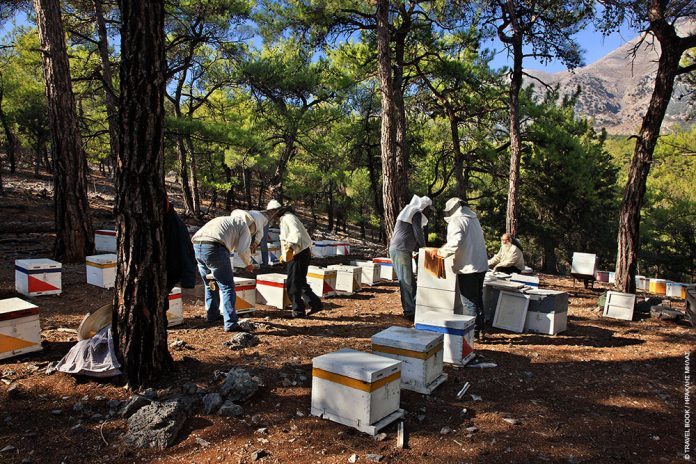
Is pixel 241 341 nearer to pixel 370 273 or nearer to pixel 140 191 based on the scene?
pixel 140 191

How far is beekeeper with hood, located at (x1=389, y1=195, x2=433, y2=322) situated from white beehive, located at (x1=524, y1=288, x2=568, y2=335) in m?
1.88

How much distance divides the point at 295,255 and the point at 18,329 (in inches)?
142

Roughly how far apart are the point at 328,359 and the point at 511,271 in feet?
23.2

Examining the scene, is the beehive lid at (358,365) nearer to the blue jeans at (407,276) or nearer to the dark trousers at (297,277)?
the dark trousers at (297,277)

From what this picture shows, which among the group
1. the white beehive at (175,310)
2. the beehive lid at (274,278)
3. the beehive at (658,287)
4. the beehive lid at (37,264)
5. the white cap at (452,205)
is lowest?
the beehive at (658,287)

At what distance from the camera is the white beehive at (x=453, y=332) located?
504cm

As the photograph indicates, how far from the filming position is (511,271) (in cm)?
948

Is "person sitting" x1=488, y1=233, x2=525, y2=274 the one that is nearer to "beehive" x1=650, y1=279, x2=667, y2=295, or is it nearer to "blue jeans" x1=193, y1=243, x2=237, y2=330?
"blue jeans" x1=193, y1=243, x2=237, y2=330

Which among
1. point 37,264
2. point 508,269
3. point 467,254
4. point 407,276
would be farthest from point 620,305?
point 37,264

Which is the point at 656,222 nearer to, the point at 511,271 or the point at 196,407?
the point at 511,271

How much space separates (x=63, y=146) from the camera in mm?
9227

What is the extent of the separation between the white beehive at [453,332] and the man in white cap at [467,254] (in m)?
1.12

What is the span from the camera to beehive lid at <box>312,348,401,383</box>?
10.7ft

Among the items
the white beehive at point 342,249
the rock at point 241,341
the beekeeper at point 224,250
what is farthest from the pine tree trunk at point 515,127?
the rock at point 241,341
